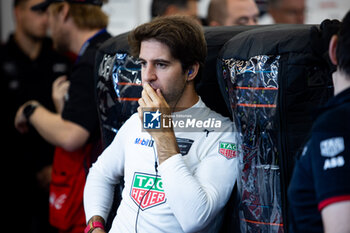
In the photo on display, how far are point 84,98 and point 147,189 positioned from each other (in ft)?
2.41

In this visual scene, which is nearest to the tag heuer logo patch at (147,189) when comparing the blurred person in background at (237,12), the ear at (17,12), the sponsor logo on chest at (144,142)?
the sponsor logo on chest at (144,142)

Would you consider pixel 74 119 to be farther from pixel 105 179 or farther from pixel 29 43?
pixel 29 43

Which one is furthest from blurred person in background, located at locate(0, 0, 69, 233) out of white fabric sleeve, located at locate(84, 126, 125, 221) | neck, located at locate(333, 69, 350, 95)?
neck, located at locate(333, 69, 350, 95)

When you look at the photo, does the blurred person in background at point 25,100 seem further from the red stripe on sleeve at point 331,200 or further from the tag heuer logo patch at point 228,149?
the red stripe on sleeve at point 331,200

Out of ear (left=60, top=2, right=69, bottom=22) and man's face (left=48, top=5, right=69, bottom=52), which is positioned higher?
ear (left=60, top=2, right=69, bottom=22)

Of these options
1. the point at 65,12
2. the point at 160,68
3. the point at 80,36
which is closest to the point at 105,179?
the point at 160,68

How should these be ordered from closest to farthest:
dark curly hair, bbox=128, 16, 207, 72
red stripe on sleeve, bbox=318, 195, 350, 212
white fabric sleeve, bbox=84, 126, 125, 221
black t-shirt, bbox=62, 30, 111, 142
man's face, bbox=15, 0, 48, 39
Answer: red stripe on sleeve, bbox=318, 195, 350, 212 < dark curly hair, bbox=128, 16, 207, 72 < white fabric sleeve, bbox=84, 126, 125, 221 < black t-shirt, bbox=62, 30, 111, 142 < man's face, bbox=15, 0, 48, 39

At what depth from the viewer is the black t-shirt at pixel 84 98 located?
A: 7.67 ft

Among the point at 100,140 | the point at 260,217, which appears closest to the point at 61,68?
the point at 100,140

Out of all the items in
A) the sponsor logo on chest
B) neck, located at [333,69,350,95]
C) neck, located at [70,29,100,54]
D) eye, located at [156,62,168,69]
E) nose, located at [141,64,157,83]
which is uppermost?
neck, located at [70,29,100,54]

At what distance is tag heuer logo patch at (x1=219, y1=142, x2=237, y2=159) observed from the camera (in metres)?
1.76

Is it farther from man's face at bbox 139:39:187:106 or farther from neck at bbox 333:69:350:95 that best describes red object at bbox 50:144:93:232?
neck at bbox 333:69:350:95

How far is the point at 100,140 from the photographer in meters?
2.41

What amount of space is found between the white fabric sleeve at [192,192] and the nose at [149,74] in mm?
315
